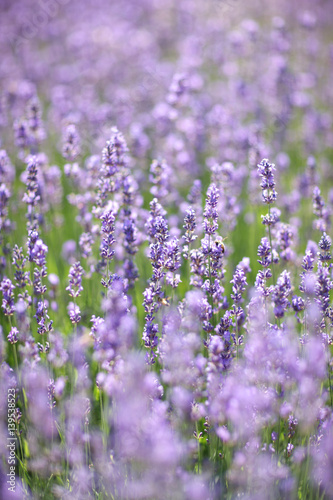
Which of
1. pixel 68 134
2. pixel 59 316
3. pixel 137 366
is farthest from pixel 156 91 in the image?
pixel 137 366

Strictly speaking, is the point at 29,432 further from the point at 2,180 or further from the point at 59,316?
the point at 2,180

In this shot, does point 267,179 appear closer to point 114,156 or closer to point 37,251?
point 114,156

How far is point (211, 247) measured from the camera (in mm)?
2408

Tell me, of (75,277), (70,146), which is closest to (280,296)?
(75,277)

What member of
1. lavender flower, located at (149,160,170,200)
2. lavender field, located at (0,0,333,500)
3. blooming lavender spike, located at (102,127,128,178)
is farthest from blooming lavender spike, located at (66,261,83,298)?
lavender flower, located at (149,160,170,200)

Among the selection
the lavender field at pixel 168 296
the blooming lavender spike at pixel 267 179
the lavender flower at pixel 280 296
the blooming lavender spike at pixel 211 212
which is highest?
the blooming lavender spike at pixel 267 179

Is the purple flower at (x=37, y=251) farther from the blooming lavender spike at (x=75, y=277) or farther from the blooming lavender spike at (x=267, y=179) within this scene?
the blooming lavender spike at (x=267, y=179)

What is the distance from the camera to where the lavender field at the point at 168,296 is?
68.1 inches

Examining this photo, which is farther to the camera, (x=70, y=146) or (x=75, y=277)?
(x=70, y=146)

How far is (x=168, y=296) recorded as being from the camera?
2.65m

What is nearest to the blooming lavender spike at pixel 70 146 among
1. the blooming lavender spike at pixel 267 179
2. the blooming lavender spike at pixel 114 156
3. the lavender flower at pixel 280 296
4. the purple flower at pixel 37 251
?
the blooming lavender spike at pixel 114 156

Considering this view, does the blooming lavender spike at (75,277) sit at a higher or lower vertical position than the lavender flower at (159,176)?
lower

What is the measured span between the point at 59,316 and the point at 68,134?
53.3 inches

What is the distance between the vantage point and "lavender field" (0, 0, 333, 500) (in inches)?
68.1
